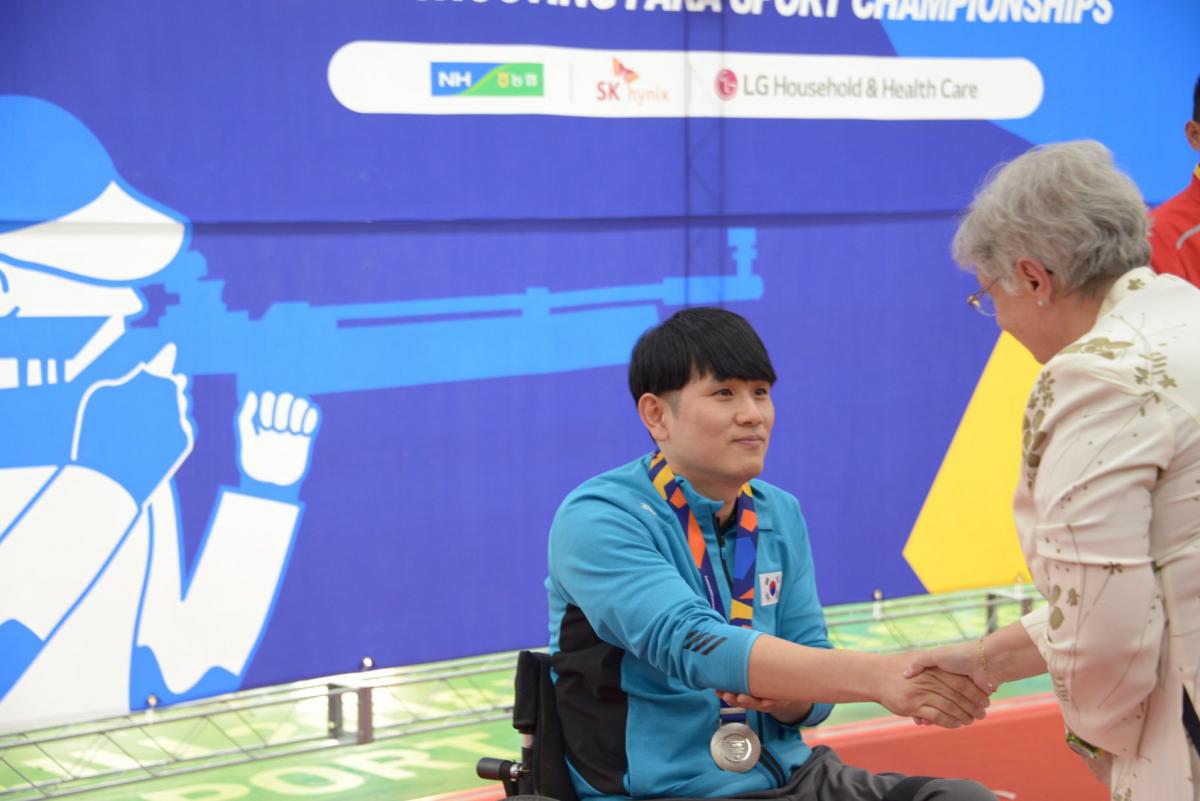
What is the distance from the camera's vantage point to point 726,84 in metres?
4.25

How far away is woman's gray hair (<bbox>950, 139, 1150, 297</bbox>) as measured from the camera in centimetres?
175

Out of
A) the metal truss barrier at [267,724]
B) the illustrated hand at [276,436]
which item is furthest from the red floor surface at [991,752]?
the illustrated hand at [276,436]

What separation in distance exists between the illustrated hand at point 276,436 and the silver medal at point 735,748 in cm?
181

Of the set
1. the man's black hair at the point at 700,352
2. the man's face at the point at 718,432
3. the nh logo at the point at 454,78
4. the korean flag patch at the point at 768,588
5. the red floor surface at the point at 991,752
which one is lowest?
the red floor surface at the point at 991,752

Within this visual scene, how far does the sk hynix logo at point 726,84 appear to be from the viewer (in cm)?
423

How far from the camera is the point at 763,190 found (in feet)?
14.3

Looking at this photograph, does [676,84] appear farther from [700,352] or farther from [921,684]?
[921,684]

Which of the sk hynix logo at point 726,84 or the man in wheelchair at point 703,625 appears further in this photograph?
the sk hynix logo at point 726,84

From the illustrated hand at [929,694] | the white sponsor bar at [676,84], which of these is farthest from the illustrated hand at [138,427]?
the illustrated hand at [929,694]

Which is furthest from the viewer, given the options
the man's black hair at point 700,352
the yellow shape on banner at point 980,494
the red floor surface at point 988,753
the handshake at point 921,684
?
the yellow shape on banner at point 980,494

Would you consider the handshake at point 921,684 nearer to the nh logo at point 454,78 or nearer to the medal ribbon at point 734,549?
the medal ribbon at point 734,549

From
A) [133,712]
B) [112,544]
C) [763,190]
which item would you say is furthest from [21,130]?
[763,190]

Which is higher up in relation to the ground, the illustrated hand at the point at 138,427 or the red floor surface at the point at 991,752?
the illustrated hand at the point at 138,427

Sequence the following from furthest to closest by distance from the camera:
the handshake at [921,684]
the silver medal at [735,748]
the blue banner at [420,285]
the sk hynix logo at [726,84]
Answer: the sk hynix logo at [726,84]
the blue banner at [420,285]
the silver medal at [735,748]
the handshake at [921,684]
